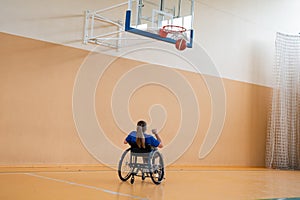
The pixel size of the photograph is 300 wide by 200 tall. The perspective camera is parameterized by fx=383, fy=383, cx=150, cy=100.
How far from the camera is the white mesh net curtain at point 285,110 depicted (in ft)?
29.3

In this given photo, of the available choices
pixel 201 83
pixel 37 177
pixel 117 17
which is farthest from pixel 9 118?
pixel 201 83

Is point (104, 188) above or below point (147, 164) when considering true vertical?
below

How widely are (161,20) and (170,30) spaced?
9.8 inches

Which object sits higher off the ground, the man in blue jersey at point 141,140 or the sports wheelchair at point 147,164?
the man in blue jersey at point 141,140

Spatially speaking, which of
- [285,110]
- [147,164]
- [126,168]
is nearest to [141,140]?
[147,164]

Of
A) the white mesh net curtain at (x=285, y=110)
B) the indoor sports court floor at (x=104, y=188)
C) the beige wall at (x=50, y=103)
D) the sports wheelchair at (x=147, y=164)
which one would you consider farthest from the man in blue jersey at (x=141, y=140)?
the white mesh net curtain at (x=285, y=110)

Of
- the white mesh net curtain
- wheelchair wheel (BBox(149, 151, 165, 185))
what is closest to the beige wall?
wheelchair wheel (BBox(149, 151, 165, 185))

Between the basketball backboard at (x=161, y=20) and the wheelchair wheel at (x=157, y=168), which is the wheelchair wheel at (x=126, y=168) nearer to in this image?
the wheelchair wheel at (x=157, y=168)


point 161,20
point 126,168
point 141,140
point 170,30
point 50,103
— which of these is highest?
point 161,20

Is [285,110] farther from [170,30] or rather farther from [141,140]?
[141,140]

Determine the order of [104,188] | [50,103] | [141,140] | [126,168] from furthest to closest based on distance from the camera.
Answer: [50,103] → [126,168] → [141,140] → [104,188]

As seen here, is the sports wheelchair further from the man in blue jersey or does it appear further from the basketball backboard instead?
the basketball backboard

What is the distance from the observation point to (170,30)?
5.83 meters

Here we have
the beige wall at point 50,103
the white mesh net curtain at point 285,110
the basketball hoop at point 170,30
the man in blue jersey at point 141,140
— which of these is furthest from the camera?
the white mesh net curtain at point 285,110
